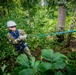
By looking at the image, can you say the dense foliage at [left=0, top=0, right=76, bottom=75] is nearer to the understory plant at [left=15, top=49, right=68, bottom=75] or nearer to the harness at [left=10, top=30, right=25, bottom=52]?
the understory plant at [left=15, top=49, right=68, bottom=75]

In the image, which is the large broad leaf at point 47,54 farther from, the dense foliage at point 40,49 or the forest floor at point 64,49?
the forest floor at point 64,49

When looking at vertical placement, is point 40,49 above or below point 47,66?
below

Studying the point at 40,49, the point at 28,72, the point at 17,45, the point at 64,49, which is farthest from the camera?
the point at 40,49

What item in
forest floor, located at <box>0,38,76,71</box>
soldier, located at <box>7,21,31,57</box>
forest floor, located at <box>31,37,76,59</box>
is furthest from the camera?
forest floor, located at <box>31,37,76,59</box>

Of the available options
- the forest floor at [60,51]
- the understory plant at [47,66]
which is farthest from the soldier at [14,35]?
the understory plant at [47,66]

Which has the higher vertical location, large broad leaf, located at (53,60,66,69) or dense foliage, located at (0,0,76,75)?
large broad leaf, located at (53,60,66,69)

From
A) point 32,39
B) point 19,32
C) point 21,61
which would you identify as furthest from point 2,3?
point 21,61

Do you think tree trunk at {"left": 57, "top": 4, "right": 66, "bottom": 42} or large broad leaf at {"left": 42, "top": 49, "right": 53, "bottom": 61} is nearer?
large broad leaf at {"left": 42, "top": 49, "right": 53, "bottom": 61}

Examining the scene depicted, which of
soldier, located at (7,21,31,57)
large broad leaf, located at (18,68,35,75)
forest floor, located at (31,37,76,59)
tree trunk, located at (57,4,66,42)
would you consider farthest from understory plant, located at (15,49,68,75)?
tree trunk, located at (57,4,66,42)

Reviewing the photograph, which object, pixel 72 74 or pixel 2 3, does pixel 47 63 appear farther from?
pixel 2 3

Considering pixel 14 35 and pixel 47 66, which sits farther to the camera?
pixel 14 35

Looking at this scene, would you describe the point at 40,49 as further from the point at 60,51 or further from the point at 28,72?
the point at 28,72

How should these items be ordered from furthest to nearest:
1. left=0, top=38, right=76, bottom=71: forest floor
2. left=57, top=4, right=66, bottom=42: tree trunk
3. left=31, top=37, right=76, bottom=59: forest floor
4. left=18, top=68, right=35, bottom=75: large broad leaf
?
left=57, top=4, right=66, bottom=42: tree trunk < left=31, top=37, right=76, bottom=59: forest floor < left=0, top=38, right=76, bottom=71: forest floor < left=18, top=68, right=35, bottom=75: large broad leaf

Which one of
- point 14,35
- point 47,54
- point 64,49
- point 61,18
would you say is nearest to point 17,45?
point 14,35
